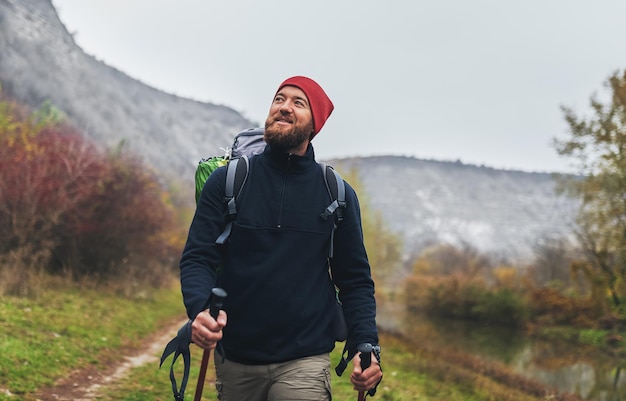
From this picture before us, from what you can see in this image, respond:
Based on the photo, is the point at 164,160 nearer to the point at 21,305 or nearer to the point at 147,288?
the point at 147,288

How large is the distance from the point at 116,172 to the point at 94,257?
2.75 m

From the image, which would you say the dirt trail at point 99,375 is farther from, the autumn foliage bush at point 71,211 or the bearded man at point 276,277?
the bearded man at point 276,277

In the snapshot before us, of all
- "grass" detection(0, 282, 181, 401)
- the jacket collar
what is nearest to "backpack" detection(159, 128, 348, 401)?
the jacket collar

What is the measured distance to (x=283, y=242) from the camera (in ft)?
8.69

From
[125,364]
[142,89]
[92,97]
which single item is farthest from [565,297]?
[142,89]

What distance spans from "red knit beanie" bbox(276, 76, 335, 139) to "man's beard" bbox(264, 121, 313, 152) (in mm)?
141

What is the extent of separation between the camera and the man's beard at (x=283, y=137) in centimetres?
276

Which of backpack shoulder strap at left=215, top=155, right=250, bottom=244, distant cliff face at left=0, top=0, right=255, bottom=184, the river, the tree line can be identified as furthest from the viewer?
distant cliff face at left=0, top=0, right=255, bottom=184

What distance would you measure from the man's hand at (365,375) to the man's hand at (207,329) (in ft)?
2.32

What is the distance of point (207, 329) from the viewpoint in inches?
89.1

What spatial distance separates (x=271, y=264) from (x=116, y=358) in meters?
9.24

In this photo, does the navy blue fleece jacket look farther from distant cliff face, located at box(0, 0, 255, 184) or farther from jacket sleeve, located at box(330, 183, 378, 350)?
distant cliff face, located at box(0, 0, 255, 184)

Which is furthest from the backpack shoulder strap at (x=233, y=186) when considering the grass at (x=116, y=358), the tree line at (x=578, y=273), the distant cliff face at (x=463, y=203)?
the distant cliff face at (x=463, y=203)

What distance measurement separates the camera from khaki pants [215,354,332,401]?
2617 millimetres
